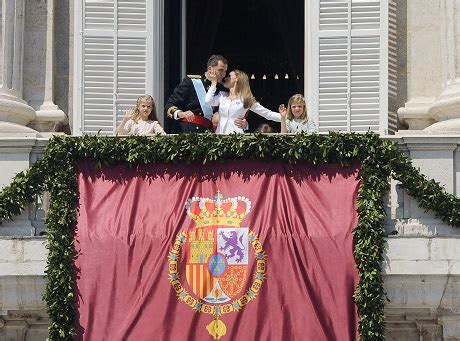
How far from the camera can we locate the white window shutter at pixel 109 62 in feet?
70.9

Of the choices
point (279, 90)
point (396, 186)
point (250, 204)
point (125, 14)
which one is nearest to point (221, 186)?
point (250, 204)

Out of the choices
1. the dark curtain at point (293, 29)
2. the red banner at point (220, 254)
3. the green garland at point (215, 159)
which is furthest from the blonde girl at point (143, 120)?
the dark curtain at point (293, 29)

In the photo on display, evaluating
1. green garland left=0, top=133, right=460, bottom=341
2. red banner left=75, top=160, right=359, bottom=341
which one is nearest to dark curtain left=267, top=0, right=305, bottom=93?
green garland left=0, top=133, right=460, bottom=341

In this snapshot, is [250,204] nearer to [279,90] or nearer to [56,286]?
[56,286]

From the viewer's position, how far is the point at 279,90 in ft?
94.3

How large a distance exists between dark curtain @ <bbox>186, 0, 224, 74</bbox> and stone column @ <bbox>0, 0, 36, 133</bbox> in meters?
4.81

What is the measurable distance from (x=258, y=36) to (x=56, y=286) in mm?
10580

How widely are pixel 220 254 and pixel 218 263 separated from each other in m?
0.11

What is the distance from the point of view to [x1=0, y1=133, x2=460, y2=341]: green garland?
19141 mm

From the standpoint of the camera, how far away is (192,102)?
20859mm

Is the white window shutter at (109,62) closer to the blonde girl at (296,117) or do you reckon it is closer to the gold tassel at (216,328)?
the blonde girl at (296,117)

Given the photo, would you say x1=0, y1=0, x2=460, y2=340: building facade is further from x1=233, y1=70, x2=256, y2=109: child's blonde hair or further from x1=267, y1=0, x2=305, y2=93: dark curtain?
x1=267, y1=0, x2=305, y2=93: dark curtain

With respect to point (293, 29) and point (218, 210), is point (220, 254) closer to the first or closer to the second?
point (218, 210)

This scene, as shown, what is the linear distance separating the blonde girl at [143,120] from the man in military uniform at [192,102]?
0.34 meters
